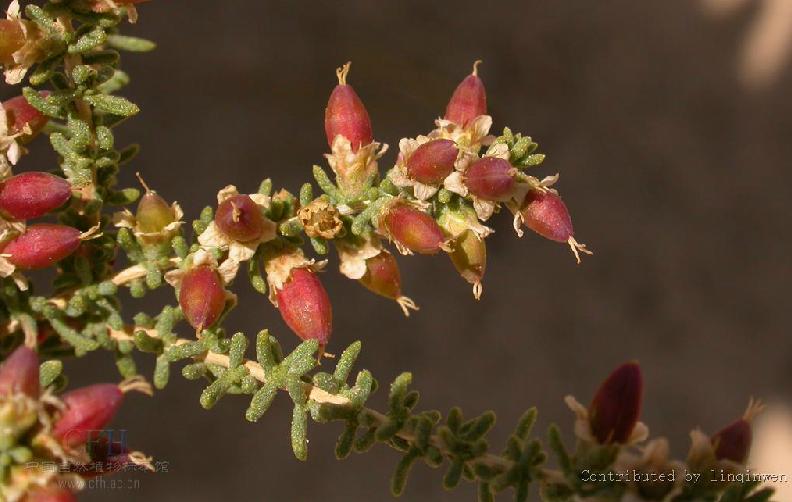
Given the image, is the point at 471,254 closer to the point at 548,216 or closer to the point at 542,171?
the point at 548,216

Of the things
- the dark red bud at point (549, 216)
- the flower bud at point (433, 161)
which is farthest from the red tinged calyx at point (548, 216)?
the flower bud at point (433, 161)

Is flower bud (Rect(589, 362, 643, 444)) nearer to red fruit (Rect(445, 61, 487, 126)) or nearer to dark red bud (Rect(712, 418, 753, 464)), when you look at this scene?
dark red bud (Rect(712, 418, 753, 464))

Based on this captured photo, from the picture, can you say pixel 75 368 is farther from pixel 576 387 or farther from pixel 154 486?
pixel 576 387

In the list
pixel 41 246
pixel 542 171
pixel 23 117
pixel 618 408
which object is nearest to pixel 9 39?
pixel 23 117

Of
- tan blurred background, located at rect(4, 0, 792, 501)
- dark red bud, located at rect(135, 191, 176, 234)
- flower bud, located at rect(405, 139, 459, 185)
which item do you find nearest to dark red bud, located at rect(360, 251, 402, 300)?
flower bud, located at rect(405, 139, 459, 185)

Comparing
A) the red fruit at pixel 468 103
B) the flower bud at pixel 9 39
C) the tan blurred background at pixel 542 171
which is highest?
the red fruit at pixel 468 103

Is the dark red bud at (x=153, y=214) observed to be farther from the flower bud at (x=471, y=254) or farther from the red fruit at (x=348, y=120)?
the flower bud at (x=471, y=254)
